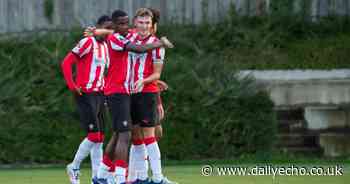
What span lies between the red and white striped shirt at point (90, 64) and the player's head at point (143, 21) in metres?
1.66

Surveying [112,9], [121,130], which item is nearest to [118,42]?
[121,130]

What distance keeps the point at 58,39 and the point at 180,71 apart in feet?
9.75

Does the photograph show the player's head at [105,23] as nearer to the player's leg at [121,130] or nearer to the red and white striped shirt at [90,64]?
the red and white striped shirt at [90,64]

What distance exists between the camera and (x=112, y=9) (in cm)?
2562

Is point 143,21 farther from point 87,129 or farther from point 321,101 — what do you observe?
point 321,101

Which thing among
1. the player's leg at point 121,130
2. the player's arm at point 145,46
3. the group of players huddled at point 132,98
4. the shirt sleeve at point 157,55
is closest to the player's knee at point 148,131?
the group of players huddled at point 132,98

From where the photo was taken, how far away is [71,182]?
15609 millimetres

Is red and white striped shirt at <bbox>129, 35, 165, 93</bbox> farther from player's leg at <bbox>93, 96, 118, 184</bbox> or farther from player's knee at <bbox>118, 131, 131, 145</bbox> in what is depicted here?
player's knee at <bbox>118, 131, 131, 145</bbox>

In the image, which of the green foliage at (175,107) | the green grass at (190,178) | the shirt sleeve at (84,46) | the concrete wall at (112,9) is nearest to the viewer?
the green grass at (190,178)

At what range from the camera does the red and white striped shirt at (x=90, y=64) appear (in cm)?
1625

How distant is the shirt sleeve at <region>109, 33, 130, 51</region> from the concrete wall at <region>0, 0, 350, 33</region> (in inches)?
427

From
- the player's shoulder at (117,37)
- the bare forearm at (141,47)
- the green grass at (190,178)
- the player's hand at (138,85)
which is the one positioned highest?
the player's shoulder at (117,37)

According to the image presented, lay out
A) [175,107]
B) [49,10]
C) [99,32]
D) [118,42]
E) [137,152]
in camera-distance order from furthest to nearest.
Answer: [49,10] < [175,107] < [99,32] < [137,152] < [118,42]

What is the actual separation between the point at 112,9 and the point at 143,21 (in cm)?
1098
